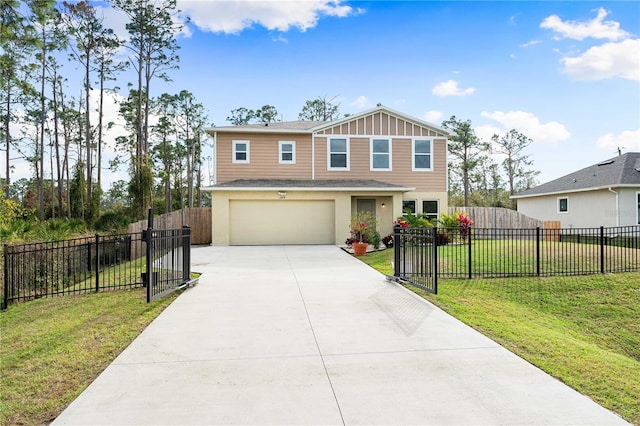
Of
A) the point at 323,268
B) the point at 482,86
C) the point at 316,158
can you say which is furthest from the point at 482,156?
the point at 323,268

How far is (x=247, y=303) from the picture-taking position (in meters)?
6.16

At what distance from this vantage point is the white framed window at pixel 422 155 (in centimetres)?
1762

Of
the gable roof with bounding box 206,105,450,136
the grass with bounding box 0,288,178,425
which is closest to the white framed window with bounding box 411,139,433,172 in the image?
the gable roof with bounding box 206,105,450,136

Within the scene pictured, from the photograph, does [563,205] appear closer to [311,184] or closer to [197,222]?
[311,184]

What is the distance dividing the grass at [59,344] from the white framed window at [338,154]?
1163cm

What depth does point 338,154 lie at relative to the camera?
17328mm

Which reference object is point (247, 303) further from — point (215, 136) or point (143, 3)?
point (143, 3)

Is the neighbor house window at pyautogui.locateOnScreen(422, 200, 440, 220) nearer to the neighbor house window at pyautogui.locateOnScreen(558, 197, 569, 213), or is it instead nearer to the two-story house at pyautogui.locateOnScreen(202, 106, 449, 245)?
the two-story house at pyautogui.locateOnScreen(202, 106, 449, 245)

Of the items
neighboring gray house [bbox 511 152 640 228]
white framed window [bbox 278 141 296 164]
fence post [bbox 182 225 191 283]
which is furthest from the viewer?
neighboring gray house [bbox 511 152 640 228]

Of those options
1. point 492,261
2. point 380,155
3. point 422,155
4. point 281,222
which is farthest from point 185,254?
point 422,155

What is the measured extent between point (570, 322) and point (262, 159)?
13612 millimetres

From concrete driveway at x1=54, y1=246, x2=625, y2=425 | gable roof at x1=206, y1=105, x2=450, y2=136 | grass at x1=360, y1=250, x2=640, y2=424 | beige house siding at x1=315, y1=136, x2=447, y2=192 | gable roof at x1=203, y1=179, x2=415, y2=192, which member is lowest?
grass at x1=360, y1=250, x2=640, y2=424

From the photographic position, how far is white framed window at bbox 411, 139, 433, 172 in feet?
57.8

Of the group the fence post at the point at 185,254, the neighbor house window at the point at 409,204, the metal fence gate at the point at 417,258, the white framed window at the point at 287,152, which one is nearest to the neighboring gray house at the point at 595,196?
the neighbor house window at the point at 409,204
